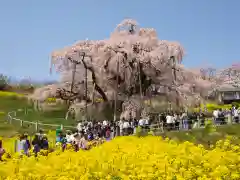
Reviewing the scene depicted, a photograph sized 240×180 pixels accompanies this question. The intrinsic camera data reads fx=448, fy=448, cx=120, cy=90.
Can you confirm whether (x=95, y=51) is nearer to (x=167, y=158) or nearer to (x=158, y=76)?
(x=158, y=76)

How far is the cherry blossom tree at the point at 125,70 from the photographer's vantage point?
3484 cm

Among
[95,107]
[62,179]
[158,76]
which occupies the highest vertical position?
[158,76]

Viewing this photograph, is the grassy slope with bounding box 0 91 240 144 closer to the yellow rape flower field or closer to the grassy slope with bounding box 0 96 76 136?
the grassy slope with bounding box 0 96 76 136

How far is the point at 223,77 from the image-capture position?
79.0 m

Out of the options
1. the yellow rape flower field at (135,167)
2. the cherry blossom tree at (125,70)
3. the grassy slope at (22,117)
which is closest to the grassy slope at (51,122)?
the grassy slope at (22,117)


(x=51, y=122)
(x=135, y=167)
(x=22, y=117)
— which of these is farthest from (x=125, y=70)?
(x=135, y=167)

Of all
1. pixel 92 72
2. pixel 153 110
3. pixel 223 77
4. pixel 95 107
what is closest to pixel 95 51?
pixel 92 72

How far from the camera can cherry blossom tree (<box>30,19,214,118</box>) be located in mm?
34844

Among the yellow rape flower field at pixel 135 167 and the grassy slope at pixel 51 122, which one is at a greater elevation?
the grassy slope at pixel 51 122

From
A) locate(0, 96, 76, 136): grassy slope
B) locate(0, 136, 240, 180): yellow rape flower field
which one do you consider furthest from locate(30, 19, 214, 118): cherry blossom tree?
locate(0, 136, 240, 180): yellow rape flower field

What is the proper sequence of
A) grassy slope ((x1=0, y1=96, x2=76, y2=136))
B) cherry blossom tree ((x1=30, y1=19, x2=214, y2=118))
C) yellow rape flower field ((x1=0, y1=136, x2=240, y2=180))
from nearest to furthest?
yellow rape flower field ((x1=0, y1=136, x2=240, y2=180)) → cherry blossom tree ((x1=30, y1=19, x2=214, y2=118)) → grassy slope ((x1=0, y1=96, x2=76, y2=136))

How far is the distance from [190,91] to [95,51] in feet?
28.4

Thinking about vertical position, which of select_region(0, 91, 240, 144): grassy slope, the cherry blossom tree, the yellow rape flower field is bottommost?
the yellow rape flower field

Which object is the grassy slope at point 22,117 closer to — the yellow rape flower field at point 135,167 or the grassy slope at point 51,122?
the grassy slope at point 51,122
